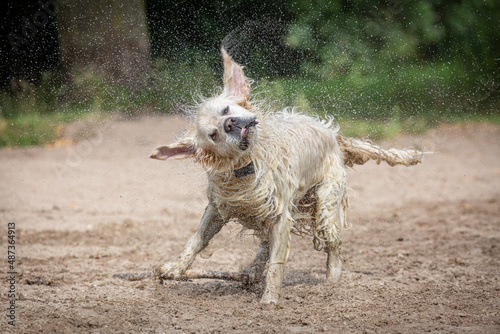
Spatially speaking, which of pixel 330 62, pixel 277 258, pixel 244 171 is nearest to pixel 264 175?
pixel 244 171

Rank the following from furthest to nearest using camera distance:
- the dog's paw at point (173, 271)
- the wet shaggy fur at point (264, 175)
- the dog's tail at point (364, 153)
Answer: the dog's tail at point (364, 153), the dog's paw at point (173, 271), the wet shaggy fur at point (264, 175)

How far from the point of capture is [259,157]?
4273 millimetres

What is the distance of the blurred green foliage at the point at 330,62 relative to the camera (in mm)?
10383

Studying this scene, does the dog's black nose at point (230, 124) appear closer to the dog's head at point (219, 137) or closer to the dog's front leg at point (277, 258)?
the dog's head at point (219, 137)

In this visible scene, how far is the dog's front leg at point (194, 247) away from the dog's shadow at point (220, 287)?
26 centimetres

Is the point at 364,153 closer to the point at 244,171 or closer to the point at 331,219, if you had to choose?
the point at 331,219

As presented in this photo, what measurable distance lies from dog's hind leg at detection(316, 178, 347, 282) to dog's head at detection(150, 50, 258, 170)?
1.11 m

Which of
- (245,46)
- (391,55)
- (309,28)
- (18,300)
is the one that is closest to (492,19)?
(391,55)

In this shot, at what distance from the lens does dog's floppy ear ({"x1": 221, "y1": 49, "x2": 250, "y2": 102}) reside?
438 centimetres

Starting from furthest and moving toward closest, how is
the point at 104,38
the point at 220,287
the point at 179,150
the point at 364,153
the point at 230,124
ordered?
the point at 104,38, the point at 364,153, the point at 220,287, the point at 179,150, the point at 230,124

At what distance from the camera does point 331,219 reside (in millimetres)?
5004

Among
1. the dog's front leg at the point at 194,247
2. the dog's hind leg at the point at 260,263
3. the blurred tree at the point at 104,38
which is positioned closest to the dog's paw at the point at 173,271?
the dog's front leg at the point at 194,247

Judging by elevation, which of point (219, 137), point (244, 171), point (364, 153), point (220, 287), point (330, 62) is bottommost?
point (220, 287)

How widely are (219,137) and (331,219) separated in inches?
60.1
